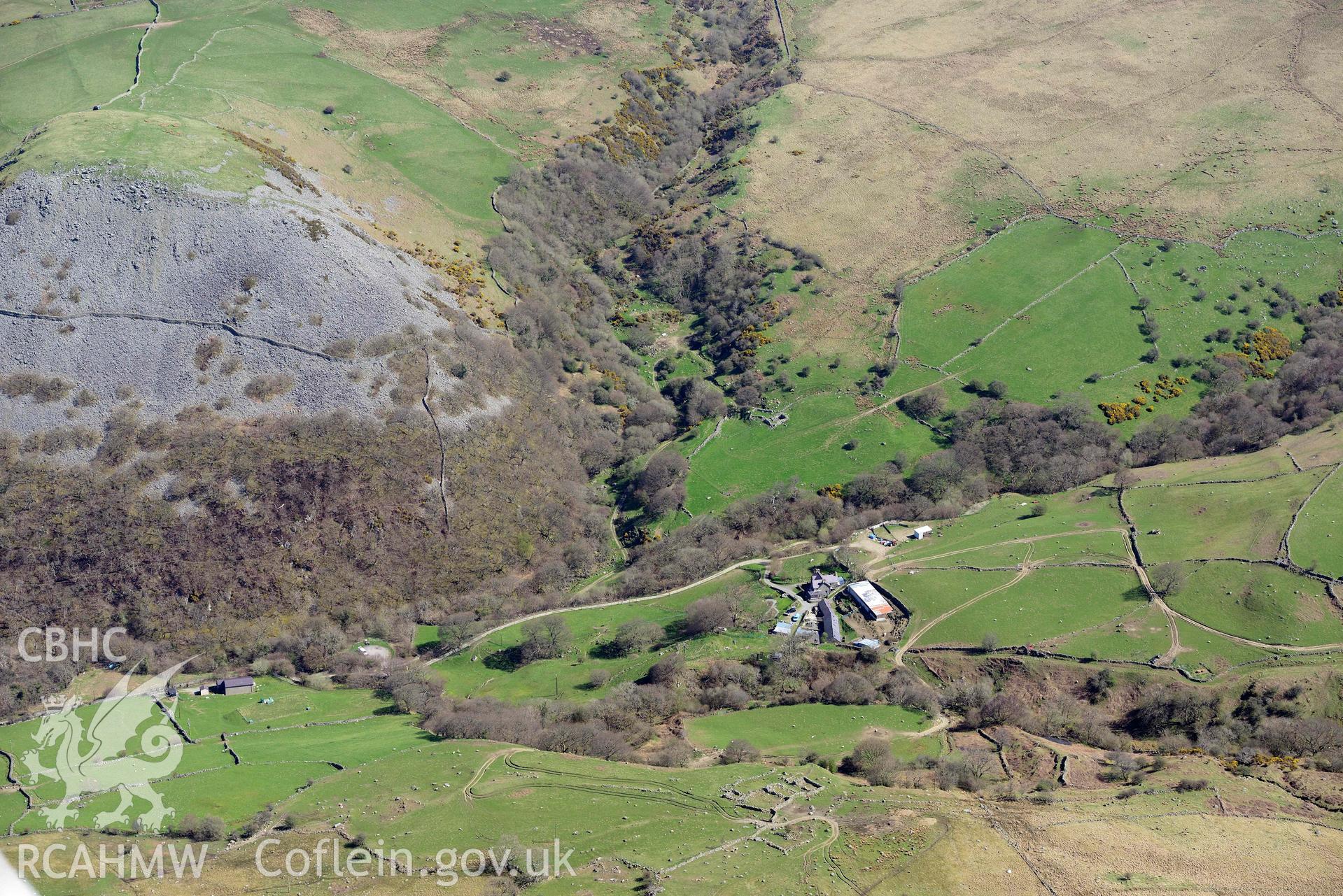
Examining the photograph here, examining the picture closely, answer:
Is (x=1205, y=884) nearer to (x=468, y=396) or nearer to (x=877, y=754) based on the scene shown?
(x=877, y=754)

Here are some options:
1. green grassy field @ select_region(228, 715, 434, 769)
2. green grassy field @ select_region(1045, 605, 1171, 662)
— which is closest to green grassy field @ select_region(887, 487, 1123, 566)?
green grassy field @ select_region(1045, 605, 1171, 662)

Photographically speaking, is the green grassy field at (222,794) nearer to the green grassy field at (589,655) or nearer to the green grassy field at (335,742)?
the green grassy field at (335,742)

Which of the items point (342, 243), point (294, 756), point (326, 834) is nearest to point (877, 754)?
point (326, 834)

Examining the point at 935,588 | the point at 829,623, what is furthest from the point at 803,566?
the point at 935,588

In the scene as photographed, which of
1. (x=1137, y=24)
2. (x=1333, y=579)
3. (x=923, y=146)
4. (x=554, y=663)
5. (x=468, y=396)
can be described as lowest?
(x=554, y=663)

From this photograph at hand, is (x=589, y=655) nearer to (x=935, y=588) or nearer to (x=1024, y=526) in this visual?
(x=935, y=588)
